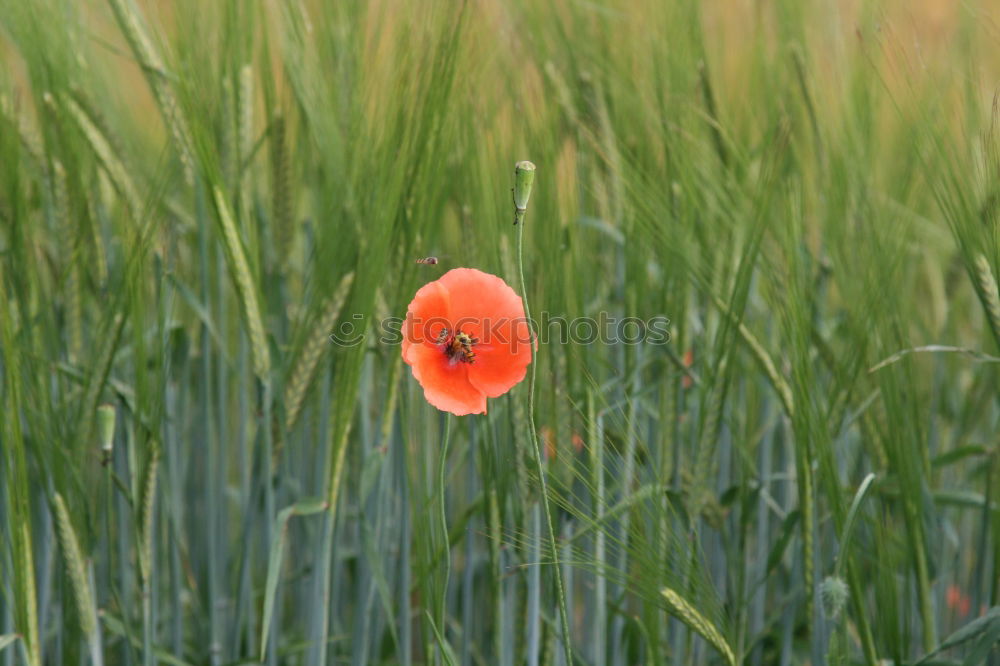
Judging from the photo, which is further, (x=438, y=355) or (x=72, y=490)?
(x=72, y=490)

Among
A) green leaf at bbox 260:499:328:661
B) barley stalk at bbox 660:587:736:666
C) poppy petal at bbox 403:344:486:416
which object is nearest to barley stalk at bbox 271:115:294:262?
green leaf at bbox 260:499:328:661

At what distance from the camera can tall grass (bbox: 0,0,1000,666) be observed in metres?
0.93

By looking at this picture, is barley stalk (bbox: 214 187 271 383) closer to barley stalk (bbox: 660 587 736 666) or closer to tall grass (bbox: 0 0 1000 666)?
tall grass (bbox: 0 0 1000 666)

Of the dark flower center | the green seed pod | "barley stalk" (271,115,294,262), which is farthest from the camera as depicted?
"barley stalk" (271,115,294,262)

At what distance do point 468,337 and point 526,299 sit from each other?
55 mm

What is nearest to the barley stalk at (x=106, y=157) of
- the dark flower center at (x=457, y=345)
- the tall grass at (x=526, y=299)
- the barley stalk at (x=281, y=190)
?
the tall grass at (x=526, y=299)

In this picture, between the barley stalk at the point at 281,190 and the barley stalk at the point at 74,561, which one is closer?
the barley stalk at the point at 74,561

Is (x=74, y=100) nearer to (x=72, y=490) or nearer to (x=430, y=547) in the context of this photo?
(x=72, y=490)

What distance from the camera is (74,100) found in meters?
1.13

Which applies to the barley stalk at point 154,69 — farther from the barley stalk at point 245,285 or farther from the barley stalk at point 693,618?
the barley stalk at point 693,618

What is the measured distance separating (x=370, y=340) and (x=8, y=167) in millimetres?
400

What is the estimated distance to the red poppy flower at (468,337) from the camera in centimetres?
76

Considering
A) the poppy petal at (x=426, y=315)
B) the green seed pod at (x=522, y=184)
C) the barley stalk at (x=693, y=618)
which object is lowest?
the barley stalk at (x=693, y=618)

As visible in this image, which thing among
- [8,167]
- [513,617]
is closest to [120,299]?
[8,167]
